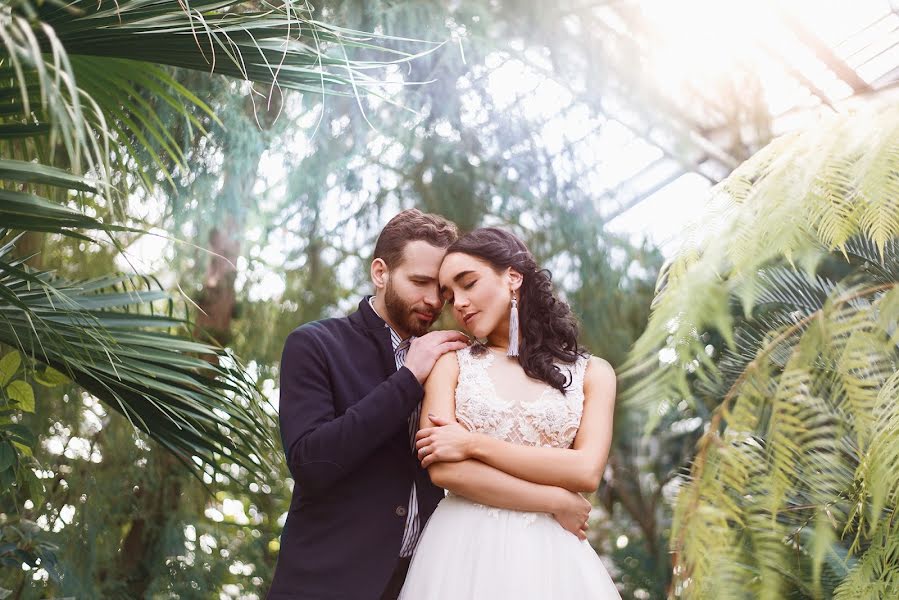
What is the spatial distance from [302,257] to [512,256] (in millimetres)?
3079

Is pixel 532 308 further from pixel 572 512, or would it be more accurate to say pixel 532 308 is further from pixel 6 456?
pixel 6 456

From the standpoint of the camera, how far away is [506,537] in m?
1.82

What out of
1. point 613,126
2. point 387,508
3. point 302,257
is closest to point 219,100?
point 302,257

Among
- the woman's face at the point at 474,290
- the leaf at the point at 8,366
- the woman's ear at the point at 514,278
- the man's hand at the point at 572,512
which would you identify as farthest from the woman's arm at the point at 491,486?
the leaf at the point at 8,366

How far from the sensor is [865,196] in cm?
108

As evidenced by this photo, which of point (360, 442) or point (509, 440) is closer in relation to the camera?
point (360, 442)

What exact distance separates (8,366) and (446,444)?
1.19m

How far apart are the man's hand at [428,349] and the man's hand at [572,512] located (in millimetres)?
349

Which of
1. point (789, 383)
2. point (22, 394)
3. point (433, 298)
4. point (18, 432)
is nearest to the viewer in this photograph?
point (789, 383)

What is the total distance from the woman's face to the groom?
0.07 m

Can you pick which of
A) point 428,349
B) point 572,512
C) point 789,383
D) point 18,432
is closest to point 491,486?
point 572,512

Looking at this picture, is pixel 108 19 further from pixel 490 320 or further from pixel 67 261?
pixel 67 261

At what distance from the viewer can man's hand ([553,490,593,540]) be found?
1796mm

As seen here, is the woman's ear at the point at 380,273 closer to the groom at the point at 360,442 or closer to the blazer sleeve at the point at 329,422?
the groom at the point at 360,442
